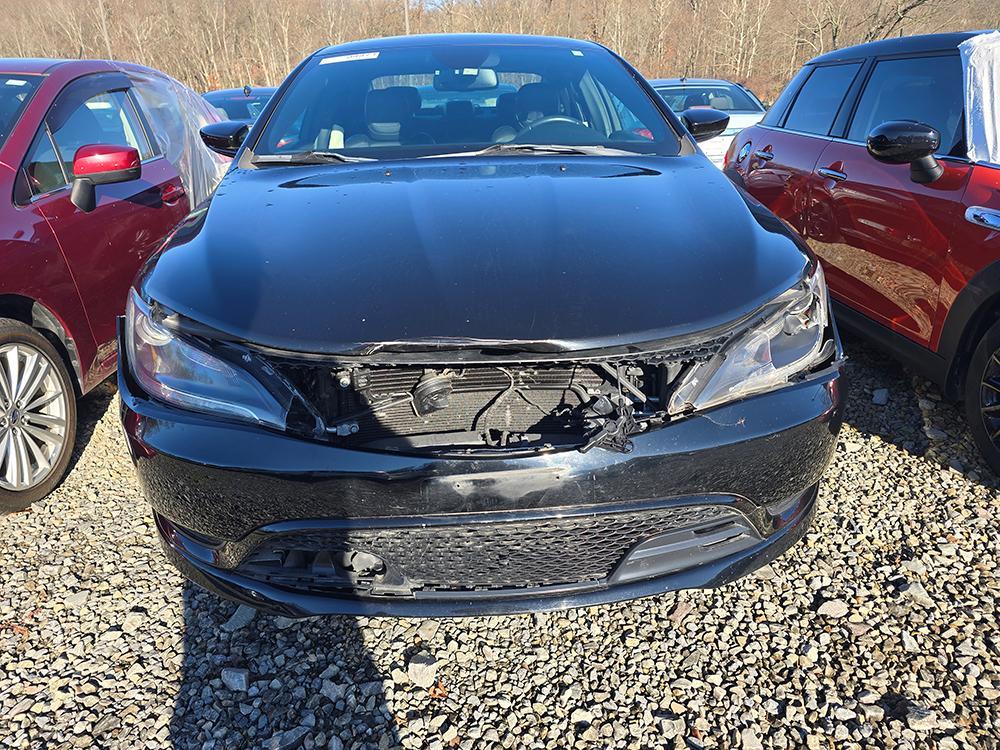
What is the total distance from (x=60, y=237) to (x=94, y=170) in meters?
0.36

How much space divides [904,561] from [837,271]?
186cm

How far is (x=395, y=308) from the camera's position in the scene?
5.19 feet

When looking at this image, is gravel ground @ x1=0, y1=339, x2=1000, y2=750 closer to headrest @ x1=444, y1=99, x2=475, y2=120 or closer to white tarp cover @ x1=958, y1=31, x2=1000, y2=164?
white tarp cover @ x1=958, y1=31, x2=1000, y2=164

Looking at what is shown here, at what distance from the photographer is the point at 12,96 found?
3131 mm

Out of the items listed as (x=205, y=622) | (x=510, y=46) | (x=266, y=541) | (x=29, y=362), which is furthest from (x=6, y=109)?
(x=266, y=541)

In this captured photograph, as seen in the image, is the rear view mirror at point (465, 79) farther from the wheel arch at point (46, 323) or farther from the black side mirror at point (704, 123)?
the wheel arch at point (46, 323)

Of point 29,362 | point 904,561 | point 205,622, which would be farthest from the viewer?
point 29,362

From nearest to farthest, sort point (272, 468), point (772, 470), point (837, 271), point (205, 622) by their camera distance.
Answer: point (272, 468) → point (772, 470) → point (205, 622) → point (837, 271)

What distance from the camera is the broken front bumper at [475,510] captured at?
152cm

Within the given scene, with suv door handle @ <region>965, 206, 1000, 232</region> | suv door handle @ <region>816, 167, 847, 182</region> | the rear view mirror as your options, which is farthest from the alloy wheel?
suv door handle @ <region>816, 167, 847, 182</region>

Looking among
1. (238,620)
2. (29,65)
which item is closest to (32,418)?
(238,620)

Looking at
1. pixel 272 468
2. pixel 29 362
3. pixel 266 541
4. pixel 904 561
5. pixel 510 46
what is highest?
pixel 510 46

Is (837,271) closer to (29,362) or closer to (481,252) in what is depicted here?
(481,252)

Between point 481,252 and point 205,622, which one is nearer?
point 481,252
